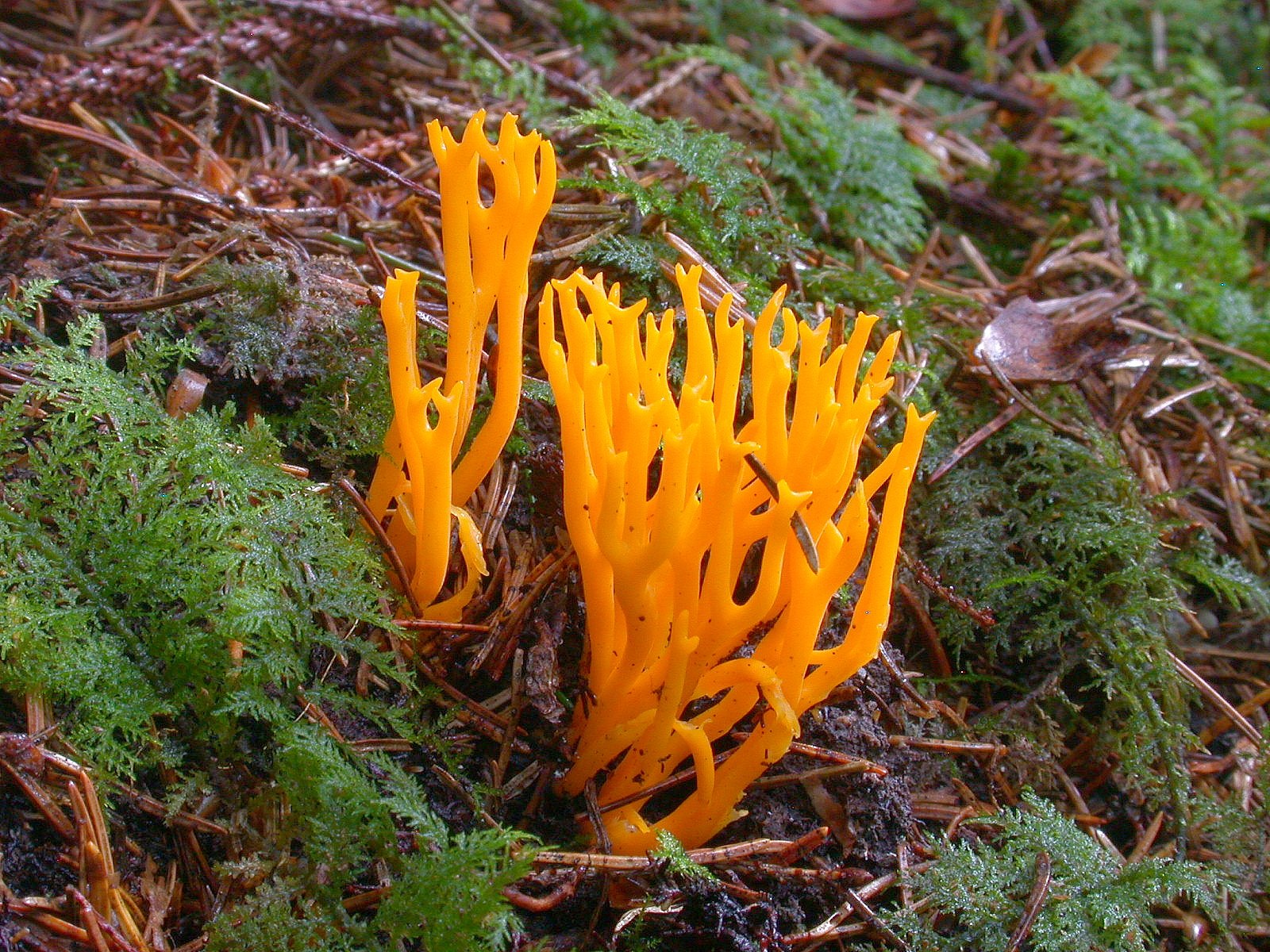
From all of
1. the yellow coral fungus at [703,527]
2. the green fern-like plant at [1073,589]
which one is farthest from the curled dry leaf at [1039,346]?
the yellow coral fungus at [703,527]

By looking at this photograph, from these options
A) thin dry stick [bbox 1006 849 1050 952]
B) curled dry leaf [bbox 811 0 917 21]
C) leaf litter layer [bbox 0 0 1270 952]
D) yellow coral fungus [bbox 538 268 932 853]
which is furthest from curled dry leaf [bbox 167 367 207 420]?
curled dry leaf [bbox 811 0 917 21]

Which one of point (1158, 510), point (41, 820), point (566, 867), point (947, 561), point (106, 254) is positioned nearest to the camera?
point (41, 820)

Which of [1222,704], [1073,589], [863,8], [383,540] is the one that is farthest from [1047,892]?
[863,8]

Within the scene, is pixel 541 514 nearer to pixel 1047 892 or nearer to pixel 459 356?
pixel 459 356

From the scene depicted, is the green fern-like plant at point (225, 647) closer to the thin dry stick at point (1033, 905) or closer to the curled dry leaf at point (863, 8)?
the thin dry stick at point (1033, 905)

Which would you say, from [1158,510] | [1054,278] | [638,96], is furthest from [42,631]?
[1054,278]

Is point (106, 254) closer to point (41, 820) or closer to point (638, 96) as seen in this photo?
point (41, 820)

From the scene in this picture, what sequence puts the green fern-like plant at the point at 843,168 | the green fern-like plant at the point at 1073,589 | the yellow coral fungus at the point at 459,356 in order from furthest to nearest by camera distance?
the green fern-like plant at the point at 843,168 < the green fern-like plant at the point at 1073,589 < the yellow coral fungus at the point at 459,356
